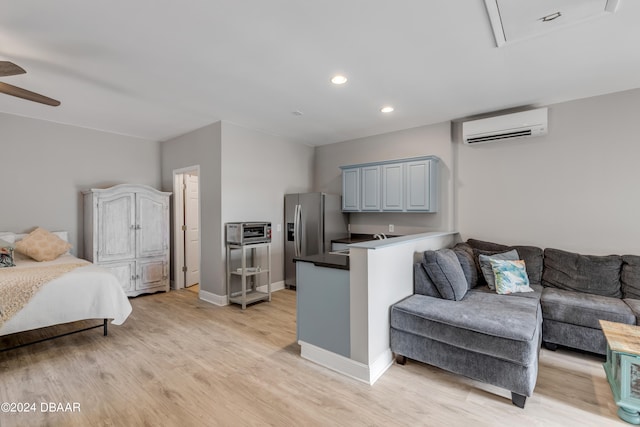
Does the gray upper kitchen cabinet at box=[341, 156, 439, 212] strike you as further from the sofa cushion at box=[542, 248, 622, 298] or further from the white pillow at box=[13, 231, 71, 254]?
the white pillow at box=[13, 231, 71, 254]

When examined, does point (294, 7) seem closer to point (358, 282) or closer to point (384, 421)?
point (358, 282)

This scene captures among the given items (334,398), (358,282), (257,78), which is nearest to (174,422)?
A: (334,398)

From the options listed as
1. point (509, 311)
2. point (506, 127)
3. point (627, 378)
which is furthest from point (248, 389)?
point (506, 127)

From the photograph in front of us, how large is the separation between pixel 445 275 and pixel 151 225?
14.5 ft

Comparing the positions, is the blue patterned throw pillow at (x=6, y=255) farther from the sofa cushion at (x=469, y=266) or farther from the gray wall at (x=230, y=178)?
the sofa cushion at (x=469, y=266)

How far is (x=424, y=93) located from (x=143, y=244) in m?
4.63

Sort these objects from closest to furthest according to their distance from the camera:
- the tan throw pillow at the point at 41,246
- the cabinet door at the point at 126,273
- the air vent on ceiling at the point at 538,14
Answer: the air vent on ceiling at the point at 538,14 → the tan throw pillow at the point at 41,246 → the cabinet door at the point at 126,273

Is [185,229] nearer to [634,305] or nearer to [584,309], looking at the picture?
[584,309]

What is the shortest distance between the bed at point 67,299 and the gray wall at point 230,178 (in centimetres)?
144

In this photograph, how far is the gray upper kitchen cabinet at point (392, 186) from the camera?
169 inches

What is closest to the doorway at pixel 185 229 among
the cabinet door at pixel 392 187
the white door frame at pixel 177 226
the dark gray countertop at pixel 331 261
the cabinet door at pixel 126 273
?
the white door frame at pixel 177 226

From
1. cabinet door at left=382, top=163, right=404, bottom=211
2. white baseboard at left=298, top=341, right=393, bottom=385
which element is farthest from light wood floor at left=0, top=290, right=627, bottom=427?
cabinet door at left=382, top=163, right=404, bottom=211

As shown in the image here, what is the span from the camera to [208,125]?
448 centimetres

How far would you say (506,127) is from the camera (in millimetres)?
3691
